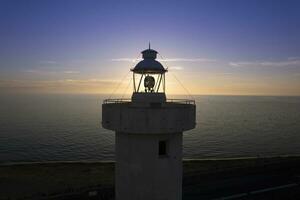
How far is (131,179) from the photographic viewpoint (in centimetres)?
791

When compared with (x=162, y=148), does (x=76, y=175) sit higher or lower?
lower

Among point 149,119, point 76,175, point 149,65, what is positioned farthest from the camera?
point 76,175

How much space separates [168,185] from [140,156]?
1.14m

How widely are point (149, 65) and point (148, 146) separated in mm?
2369

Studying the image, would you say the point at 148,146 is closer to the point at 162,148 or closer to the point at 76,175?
the point at 162,148

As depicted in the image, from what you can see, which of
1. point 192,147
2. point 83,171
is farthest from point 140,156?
point 192,147

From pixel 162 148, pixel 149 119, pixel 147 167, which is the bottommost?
pixel 147 167

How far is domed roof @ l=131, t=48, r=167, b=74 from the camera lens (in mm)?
8555

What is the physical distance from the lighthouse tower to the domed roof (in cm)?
76

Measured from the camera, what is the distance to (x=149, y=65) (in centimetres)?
854

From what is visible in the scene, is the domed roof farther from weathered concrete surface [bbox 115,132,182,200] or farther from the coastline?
the coastline

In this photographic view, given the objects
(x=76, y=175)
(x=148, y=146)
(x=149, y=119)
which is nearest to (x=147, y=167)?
(x=148, y=146)

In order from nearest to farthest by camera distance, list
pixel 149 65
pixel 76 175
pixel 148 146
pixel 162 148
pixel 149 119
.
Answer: pixel 149 119 → pixel 148 146 → pixel 162 148 → pixel 149 65 → pixel 76 175

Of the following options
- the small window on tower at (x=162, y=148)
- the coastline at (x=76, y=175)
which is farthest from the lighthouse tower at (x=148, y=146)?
the coastline at (x=76, y=175)
